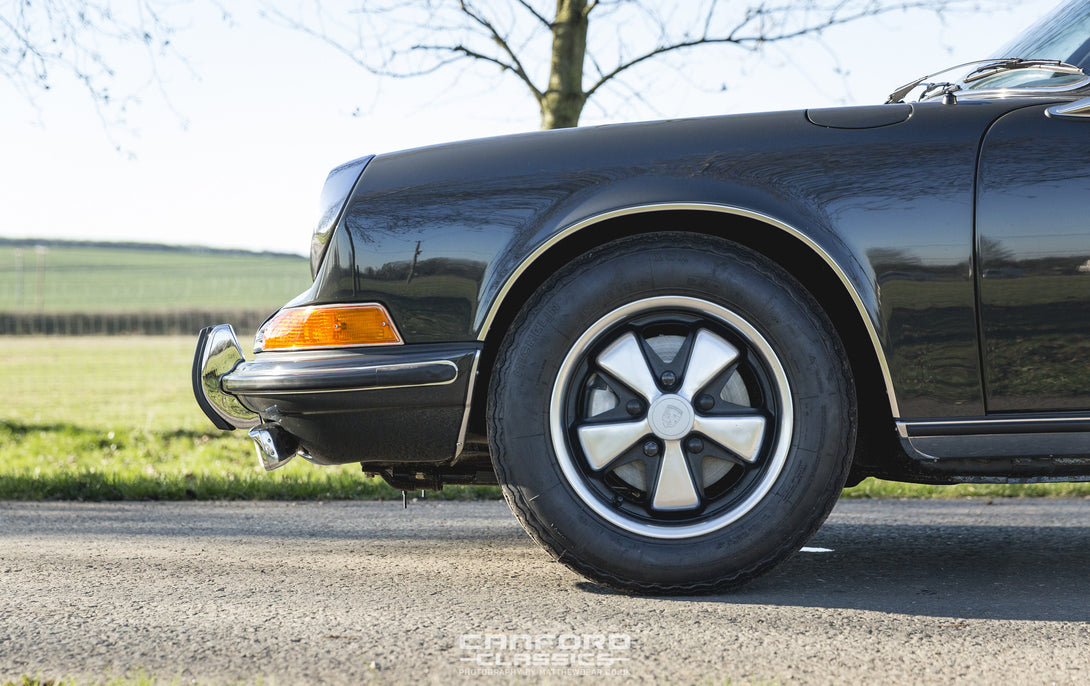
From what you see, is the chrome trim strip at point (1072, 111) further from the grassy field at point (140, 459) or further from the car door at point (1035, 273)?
the grassy field at point (140, 459)

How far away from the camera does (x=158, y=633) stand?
2.13 m

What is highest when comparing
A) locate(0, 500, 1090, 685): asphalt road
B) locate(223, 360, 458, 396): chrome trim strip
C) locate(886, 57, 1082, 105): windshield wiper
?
locate(886, 57, 1082, 105): windshield wiper

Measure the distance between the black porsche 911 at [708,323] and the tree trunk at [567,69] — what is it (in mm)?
4548

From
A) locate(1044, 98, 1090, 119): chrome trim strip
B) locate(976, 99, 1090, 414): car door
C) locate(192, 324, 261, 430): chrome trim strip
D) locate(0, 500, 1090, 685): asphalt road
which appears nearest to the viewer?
locate(0, 500, 1090, 685): asphalt road

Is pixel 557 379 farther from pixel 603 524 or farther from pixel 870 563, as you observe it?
pixel 870 563

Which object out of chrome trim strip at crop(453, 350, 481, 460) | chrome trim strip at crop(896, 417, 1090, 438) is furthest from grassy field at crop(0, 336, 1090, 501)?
chrome trim strip at crop(896, 417, 1090, 438)

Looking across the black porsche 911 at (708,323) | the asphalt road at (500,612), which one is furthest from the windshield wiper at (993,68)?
the asphalt road at (500,612)

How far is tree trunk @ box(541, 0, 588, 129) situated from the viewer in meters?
6.93

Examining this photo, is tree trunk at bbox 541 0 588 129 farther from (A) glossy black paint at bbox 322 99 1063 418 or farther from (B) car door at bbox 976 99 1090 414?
(B) car door at bbox 976 99 1090 414

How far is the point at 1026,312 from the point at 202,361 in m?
2.28

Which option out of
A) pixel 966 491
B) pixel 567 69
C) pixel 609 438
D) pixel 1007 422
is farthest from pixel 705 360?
pixel 567 69

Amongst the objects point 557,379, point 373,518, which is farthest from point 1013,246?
point 373,518

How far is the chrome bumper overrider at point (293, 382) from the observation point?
94.0 inches

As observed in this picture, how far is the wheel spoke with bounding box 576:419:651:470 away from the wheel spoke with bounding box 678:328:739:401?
150 mm
